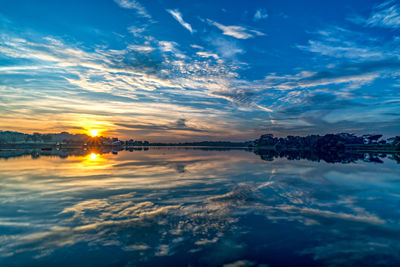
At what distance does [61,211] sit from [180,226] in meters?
7.42

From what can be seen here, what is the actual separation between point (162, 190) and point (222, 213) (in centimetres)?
733

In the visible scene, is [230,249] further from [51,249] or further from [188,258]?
[51,249]

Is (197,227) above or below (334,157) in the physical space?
above

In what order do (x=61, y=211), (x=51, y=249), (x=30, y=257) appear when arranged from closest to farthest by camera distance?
(x=30, y=257) < (x=51, y=249) < (x=61, y=211)

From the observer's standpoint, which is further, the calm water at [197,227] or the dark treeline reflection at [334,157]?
the dark treeline reflection at [334,157]

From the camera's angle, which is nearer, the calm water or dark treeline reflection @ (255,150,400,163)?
the calm water

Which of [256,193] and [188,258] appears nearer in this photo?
[188,258]

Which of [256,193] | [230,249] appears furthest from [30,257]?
[256,193]

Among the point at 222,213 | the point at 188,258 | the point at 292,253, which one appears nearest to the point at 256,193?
the point at 222,213

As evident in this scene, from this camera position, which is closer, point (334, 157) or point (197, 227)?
point (197, 227)

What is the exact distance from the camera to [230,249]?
8141mm

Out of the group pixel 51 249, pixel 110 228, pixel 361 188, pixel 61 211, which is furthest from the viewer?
pixel 361 188

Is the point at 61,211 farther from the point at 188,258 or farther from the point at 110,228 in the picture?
the point at 188,258

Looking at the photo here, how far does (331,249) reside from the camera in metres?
8.23
